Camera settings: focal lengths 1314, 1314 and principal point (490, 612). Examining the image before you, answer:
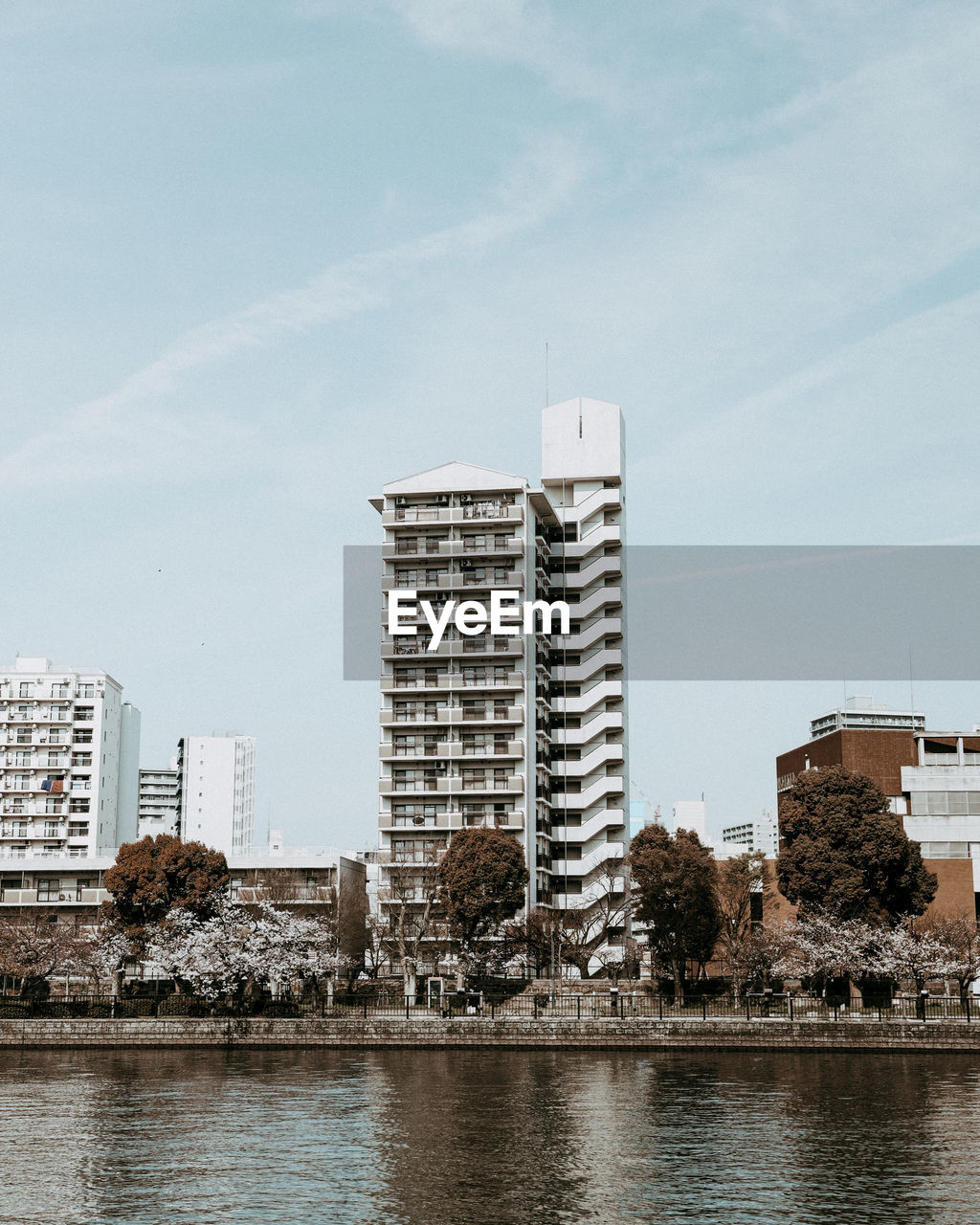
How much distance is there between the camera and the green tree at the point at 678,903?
75250mm

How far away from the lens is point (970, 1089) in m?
43.8

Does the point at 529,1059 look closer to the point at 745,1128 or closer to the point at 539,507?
the point at 745,1128

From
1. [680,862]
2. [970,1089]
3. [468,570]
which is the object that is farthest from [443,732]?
[970,1089]

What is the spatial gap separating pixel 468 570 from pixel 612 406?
65.2 ft

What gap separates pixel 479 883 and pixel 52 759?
2358 inches

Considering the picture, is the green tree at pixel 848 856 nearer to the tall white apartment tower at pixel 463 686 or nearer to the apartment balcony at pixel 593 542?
the tall white apartment tower at pixel 463 686

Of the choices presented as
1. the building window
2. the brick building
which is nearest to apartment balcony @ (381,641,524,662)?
the brick building

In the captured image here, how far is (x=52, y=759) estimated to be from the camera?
4897 inches

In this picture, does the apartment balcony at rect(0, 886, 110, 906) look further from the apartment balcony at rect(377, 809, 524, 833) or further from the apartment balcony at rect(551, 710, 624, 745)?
the apartment balcony at rect(551, 710, 624, 745)

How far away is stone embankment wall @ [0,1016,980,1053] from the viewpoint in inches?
2328

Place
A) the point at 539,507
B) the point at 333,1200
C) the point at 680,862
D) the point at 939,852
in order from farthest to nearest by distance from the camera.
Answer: the point at 539,507
the point at 939,852
the point at 680,862
the point at 333,1200

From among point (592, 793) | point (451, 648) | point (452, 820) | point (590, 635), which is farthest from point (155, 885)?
point (590, 635)

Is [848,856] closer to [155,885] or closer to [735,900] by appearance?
[735,900]

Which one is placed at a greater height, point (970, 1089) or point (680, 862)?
point (680, 862)
